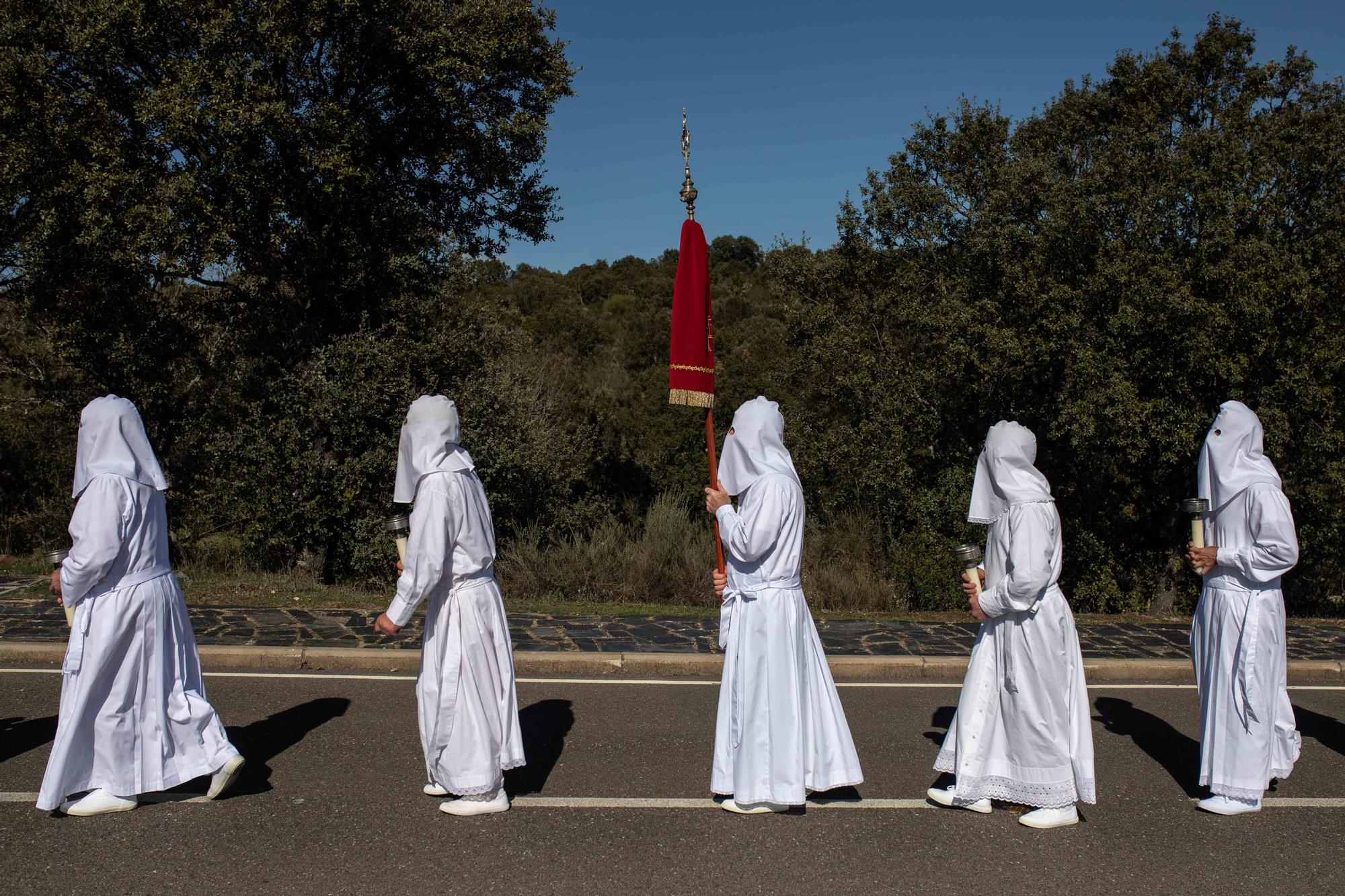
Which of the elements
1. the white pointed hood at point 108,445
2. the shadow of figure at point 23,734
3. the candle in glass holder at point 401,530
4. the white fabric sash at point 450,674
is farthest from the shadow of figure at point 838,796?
the shadow of figure at point 23,734

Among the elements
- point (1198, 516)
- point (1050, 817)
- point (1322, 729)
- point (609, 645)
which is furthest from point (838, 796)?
point (1322, 729)

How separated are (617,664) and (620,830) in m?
3.81

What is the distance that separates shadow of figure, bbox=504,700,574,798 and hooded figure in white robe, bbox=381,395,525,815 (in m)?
0.35

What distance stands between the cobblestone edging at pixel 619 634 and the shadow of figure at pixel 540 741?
1.65 meters

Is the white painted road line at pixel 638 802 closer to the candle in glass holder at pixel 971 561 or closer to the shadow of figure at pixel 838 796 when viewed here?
the shadow of figure at pixel 838 796

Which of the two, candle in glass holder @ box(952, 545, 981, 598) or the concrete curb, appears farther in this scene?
the concrete curb

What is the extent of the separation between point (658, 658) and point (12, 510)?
50.9 feet

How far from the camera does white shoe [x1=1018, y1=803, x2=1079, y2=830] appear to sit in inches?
209

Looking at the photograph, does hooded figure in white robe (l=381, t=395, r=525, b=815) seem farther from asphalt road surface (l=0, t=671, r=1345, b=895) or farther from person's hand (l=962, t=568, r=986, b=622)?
person's hand (l=962, t=568, r=986, b=622)

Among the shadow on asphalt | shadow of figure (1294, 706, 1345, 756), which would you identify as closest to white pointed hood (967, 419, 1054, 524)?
the shadow on asphalt

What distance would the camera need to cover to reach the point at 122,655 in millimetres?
5402

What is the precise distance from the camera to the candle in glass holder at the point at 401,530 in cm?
521

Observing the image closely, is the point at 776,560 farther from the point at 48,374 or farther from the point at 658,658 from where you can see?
the point at 48,374

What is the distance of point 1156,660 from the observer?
9430 mm
